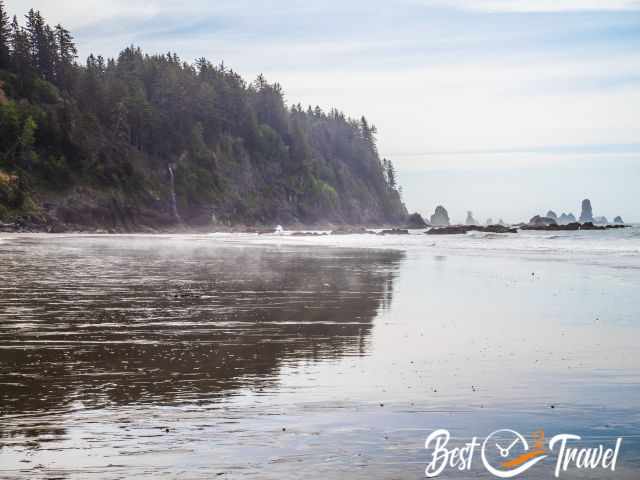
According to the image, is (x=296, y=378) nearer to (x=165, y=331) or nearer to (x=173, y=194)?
(x=165, y=331)

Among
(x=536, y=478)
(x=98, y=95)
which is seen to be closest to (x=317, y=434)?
(x=536, y=478)

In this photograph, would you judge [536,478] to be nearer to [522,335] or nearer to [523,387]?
[523,387]

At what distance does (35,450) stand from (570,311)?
44.4 ft

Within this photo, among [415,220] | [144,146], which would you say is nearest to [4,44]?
[144,146]

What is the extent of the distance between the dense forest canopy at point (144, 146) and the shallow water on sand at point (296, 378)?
77684 mm

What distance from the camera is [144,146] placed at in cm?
12988

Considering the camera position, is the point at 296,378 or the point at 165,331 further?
→ the point at 165,331

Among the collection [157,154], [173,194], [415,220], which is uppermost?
[157,154]

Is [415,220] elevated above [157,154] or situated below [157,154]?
below

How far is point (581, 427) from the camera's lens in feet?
23.8

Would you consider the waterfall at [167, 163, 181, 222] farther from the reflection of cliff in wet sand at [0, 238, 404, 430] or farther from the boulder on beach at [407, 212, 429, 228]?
the reflection of cliff in wet sand at [0, 238, 404, 430]

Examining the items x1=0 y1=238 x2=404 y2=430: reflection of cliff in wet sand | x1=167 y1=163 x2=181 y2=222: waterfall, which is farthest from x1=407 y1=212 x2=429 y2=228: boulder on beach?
x1=0 y1=238 x2=404 y2=430: reflection of cliff in wet sand

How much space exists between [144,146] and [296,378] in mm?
126018

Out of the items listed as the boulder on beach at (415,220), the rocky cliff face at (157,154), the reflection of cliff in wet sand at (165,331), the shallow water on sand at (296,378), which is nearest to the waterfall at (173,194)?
the rocky cliff face at (157,154)
